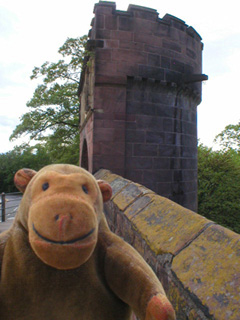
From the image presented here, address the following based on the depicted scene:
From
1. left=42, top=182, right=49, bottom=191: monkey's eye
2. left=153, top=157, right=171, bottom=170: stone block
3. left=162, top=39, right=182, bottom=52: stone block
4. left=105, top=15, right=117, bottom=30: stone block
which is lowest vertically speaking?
left=153, top=157, right=171, bottom=170: stone block

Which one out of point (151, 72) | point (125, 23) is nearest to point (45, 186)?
point (151, 72)

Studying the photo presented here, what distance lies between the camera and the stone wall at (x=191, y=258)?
1.01m

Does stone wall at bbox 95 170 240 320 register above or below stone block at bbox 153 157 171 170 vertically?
below

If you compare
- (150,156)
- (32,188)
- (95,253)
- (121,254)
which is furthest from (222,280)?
(150,156)

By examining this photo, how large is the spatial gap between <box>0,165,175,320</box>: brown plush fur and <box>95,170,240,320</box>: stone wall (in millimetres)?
225

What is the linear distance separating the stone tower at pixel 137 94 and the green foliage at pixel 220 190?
4.20 metres

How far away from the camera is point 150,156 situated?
526 centimetres

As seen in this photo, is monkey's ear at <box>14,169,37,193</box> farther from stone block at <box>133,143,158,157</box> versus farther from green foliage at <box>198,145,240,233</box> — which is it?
green foliage at <box>198,145,240,233</box>

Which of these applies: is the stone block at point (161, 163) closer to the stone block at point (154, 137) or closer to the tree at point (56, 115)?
the stone block at point (154, 137)

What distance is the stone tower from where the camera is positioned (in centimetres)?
509

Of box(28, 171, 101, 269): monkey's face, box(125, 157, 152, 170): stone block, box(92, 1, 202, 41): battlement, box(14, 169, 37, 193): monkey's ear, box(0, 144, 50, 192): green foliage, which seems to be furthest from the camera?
box(0, 144, 50, 192): green foliage

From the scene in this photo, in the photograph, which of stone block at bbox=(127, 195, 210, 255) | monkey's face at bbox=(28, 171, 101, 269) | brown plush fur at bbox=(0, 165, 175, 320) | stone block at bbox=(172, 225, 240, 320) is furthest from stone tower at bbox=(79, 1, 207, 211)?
monkey's face at bbox=(28, 171, 101, 269)

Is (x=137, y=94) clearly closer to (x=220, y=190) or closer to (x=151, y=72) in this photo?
(x=151, y=72)

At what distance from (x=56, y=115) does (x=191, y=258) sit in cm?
1188
